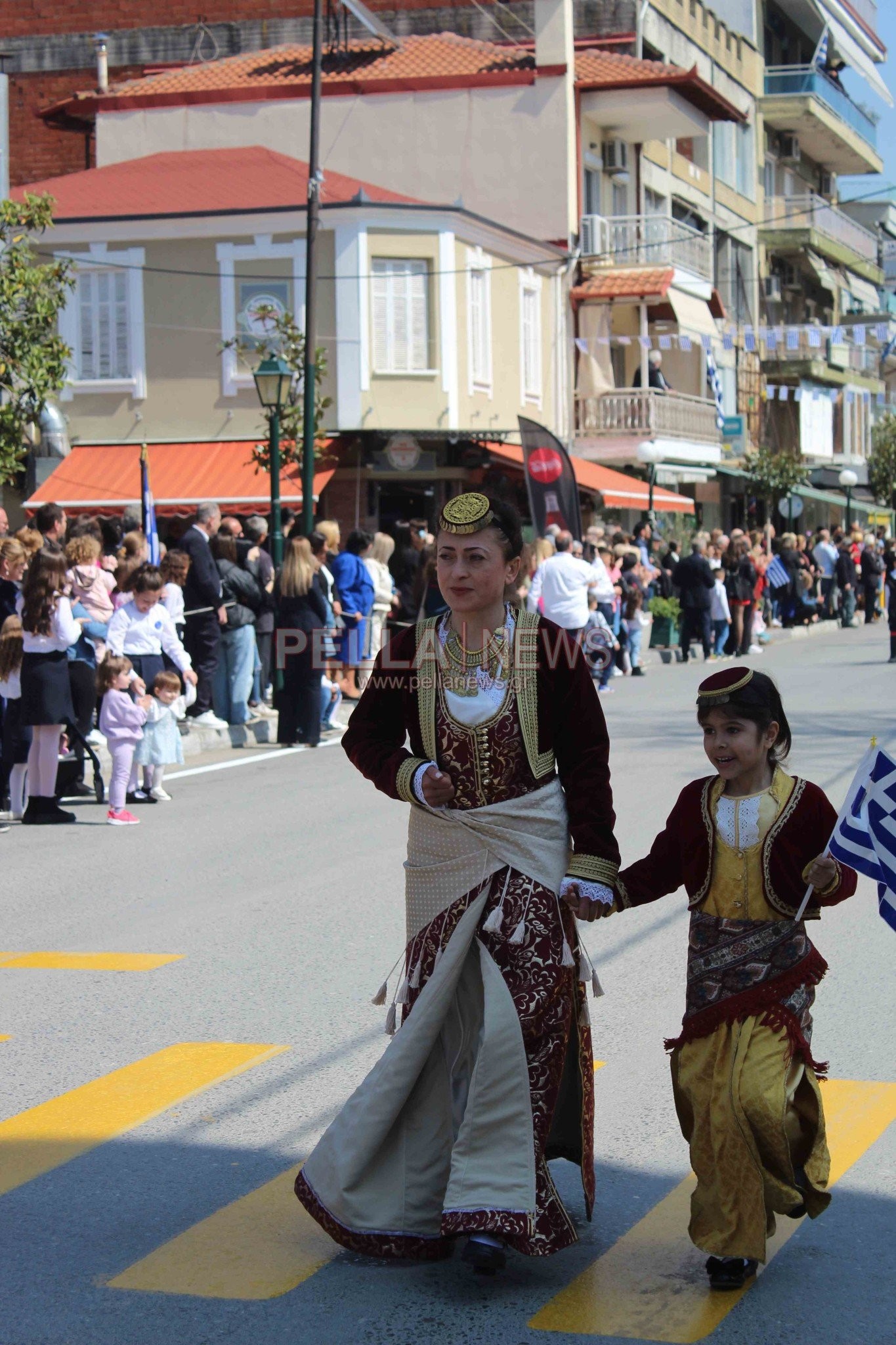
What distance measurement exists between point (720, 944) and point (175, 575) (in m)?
10.5

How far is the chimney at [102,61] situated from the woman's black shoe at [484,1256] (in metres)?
37.9

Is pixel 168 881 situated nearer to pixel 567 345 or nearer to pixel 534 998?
pixel 534 998

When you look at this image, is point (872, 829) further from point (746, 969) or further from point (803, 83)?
point (803, 83)

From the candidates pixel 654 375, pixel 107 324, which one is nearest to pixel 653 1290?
pixel 107 324

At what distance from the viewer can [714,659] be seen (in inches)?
1041

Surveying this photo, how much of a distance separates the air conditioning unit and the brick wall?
1088 centimetres

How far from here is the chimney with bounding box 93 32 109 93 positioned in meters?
39.1

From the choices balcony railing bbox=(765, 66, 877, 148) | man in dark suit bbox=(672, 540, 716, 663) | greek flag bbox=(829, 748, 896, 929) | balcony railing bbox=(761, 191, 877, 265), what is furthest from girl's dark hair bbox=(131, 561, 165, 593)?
balcony railing bbox=(765, 66, 877, 148)

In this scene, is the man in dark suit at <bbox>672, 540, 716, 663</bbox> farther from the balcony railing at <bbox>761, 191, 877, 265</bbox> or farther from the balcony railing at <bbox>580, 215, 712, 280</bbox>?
the balcony railing at <bbox>761, 191, 877, 265</bbox>

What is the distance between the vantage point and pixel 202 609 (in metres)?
15.4

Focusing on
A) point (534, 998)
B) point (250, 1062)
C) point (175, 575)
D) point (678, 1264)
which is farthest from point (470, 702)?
point (175, 575)

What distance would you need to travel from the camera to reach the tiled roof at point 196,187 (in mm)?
31969

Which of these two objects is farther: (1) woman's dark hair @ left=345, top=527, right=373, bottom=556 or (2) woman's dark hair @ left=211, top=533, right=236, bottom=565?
(1) woman's dark hair @ left=345, top=527, right=373, bottom=556

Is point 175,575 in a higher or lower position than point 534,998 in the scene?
higher
